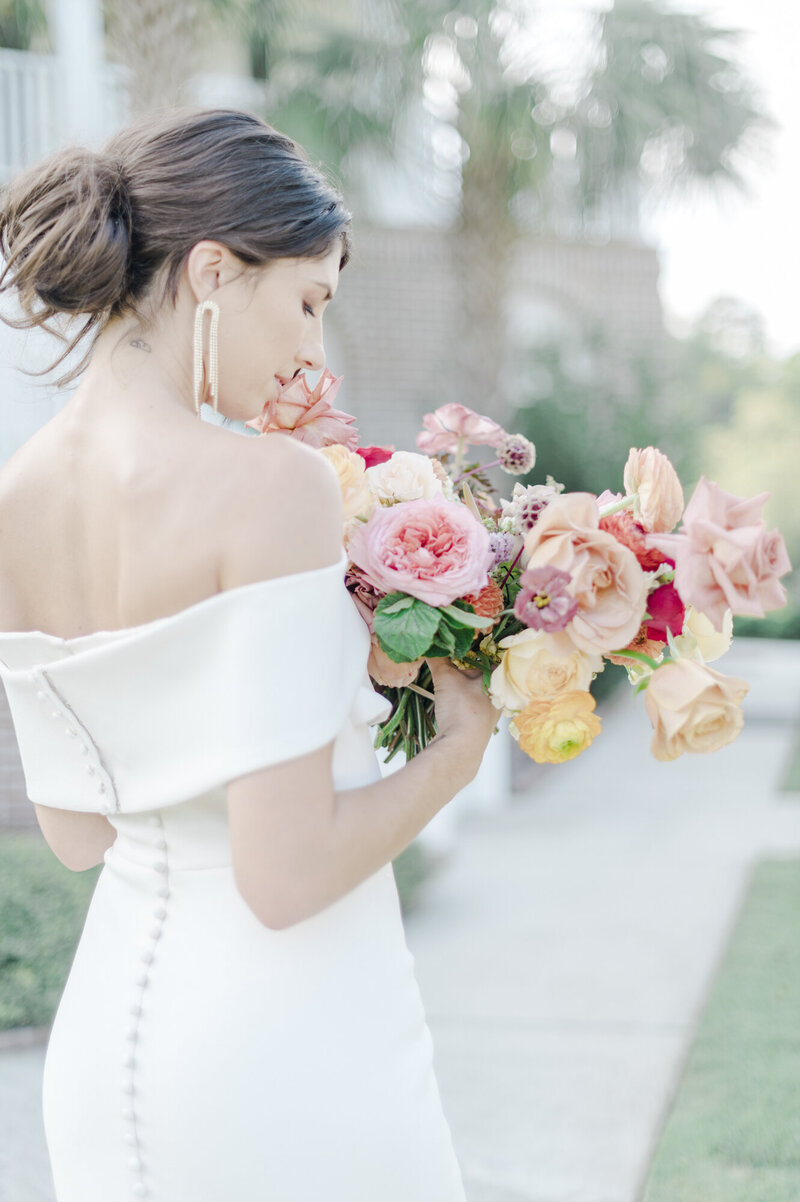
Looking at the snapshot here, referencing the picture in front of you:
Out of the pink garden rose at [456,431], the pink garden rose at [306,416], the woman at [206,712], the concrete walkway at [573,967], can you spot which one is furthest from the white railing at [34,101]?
the woman at [206,712]

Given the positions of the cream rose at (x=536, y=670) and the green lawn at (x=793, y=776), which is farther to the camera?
the green lawn at (x=793, y=776)

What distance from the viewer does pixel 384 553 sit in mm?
1391

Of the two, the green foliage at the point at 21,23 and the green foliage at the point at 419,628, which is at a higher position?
the green foliage at the point at 21,23

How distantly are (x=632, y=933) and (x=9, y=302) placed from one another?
404cm

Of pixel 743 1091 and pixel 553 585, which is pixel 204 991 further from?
pixel 743 1091

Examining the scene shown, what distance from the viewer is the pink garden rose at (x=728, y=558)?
1.25 m

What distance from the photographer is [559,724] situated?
1426 mm

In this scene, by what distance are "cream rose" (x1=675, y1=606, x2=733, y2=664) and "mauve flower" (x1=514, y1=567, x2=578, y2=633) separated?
232mm

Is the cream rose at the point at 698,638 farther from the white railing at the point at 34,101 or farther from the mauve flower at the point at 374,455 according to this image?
the white railing at the point at 34,101

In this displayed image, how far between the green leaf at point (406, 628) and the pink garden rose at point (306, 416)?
0.32 meters

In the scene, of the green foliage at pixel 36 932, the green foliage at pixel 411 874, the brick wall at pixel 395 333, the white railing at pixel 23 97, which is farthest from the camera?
the brick wall at pixel 395 333

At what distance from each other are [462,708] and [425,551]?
201 millimetres

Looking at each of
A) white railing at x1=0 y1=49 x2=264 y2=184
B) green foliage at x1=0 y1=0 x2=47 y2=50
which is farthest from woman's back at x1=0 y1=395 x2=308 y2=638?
green foliage at x1=0 y1=0 x2=47 y2=50

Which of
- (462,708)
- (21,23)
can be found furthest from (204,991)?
(21,23)
